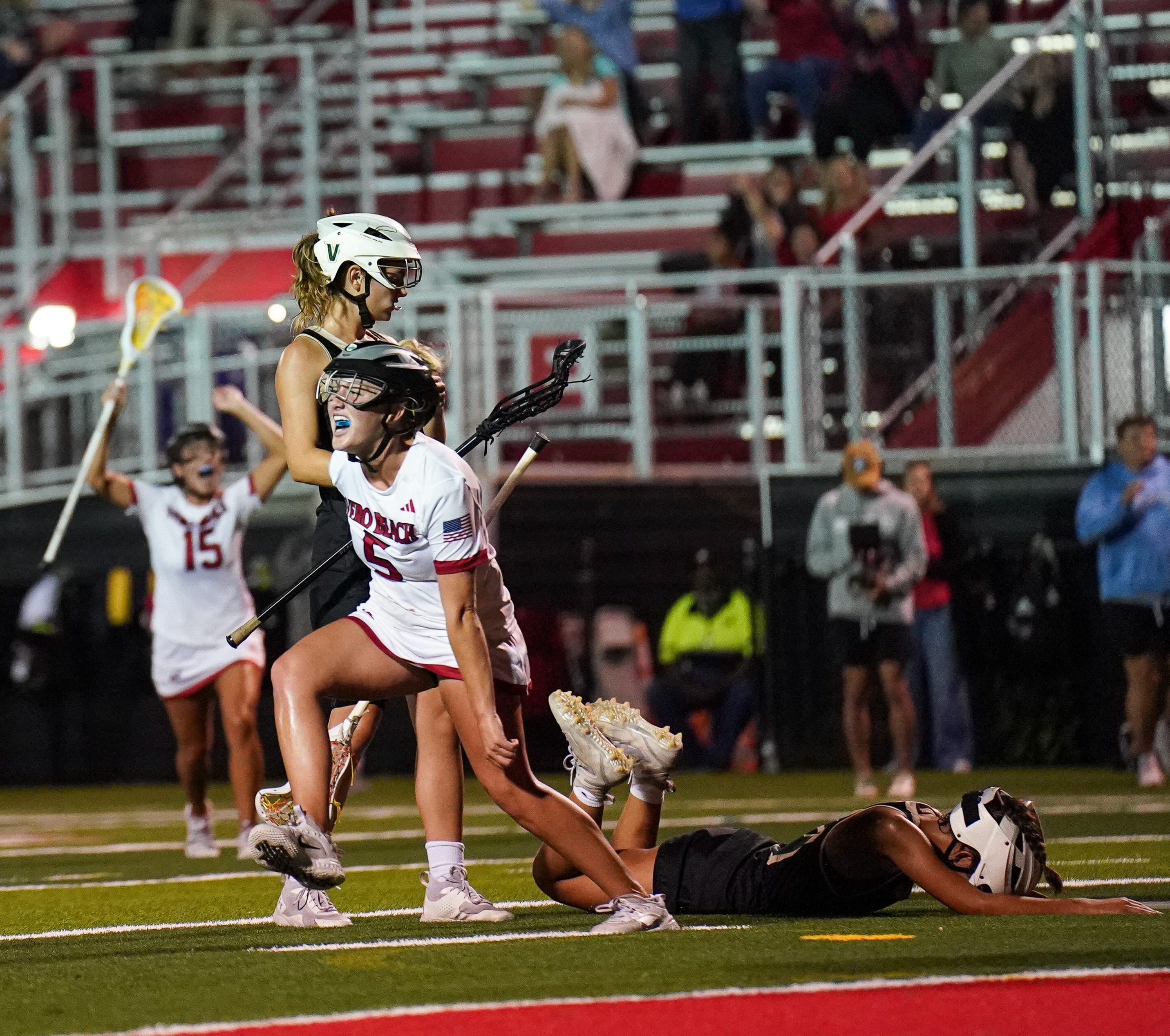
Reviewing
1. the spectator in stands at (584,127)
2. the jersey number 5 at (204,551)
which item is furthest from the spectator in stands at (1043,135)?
the jersey number 5 at (204,551)

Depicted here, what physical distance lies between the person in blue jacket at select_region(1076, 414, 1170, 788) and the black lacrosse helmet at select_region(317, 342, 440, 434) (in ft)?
25.7

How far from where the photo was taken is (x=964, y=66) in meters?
18.2

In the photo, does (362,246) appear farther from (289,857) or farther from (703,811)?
(703,811)

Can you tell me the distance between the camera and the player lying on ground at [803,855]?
6047 millimetres

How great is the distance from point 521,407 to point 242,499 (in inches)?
133

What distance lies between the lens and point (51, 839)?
11297mm

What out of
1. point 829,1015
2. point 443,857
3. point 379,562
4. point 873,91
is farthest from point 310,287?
point 873,91

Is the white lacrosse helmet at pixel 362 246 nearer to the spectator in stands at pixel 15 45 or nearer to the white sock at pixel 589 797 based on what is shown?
the white sock at pixel 589 797

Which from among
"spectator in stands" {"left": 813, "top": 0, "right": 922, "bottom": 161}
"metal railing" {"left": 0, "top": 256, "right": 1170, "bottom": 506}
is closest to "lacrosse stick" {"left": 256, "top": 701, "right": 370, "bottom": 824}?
"metal railing" {"left": 0, "top": 256, "right": 1170, "bottom": 506}

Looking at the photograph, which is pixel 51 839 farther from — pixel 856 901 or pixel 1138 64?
pixel 1138 64

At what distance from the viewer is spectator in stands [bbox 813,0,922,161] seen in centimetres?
1820

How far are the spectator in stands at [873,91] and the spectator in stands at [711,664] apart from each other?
4.57m

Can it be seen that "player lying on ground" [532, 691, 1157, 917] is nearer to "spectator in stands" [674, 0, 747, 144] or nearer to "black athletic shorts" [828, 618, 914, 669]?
"black athletic shorts" [828, 618, 914, 669]

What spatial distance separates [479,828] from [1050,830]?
2.79 meters
